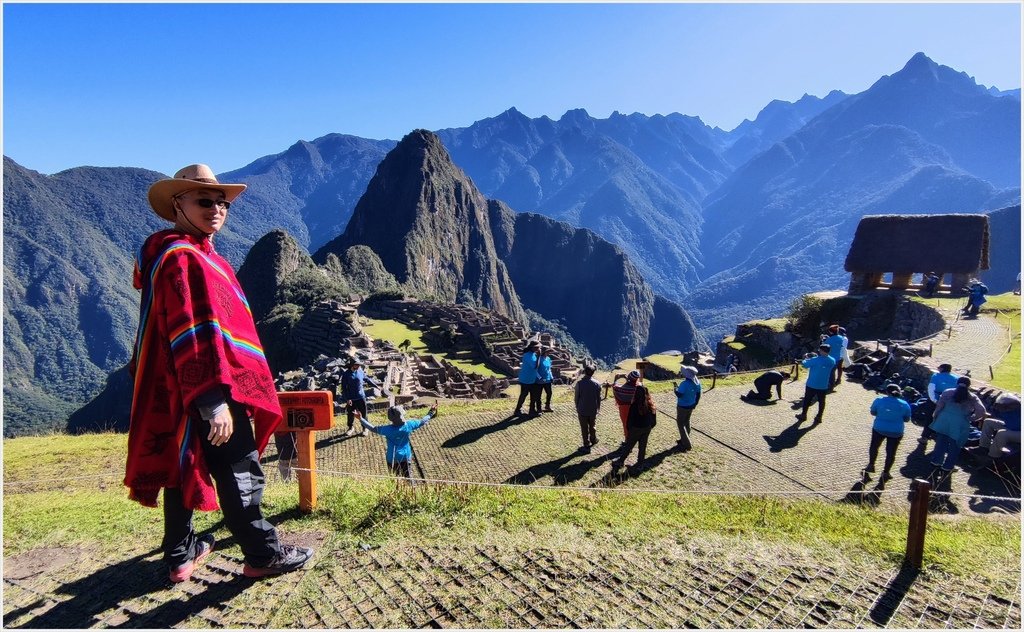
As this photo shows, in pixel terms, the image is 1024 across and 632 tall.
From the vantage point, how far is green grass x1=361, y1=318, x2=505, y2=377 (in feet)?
110

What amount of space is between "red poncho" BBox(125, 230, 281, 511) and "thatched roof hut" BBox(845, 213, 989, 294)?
25800 mm

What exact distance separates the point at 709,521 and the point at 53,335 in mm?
119081

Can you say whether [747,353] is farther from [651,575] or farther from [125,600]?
[125,600]

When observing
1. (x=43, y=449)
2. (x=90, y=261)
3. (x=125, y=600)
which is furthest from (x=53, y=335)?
(x=125, y=600)

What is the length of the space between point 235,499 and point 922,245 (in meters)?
27.4

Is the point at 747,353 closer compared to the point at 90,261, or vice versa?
the point at 747,353

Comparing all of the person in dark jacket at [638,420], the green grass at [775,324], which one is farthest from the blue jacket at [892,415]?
the green grass at [775,324]

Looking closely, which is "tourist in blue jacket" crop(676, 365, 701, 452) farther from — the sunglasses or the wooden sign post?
the sunglasses

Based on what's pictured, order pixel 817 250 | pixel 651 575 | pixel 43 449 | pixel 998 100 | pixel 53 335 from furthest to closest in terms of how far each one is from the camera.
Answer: pixel 998 100 < pixel 817 250 < pixel 53 335 < pixel 43 449 < pixel 651 575

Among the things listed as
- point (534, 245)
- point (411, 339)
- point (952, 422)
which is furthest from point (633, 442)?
point (534, 245)

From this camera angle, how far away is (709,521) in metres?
4.99

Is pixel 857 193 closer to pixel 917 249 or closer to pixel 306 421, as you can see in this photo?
pixel 917 249

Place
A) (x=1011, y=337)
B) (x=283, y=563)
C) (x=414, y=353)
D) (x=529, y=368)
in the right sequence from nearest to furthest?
1. (x=283, y=563)
2. (x=529, y=368)
3. (x=1011, y=337)
4. (x=414, y=353)

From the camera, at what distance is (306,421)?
4344mm
